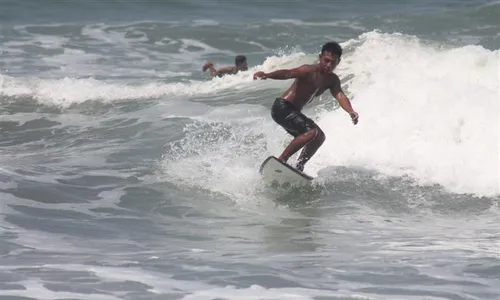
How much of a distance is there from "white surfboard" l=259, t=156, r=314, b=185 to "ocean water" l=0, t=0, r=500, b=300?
13cm

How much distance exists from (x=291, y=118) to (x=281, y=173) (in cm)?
58

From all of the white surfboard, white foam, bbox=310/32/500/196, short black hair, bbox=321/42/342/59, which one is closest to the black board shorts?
the white surfboard

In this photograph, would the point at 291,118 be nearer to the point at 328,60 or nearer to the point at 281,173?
the point at 281,173

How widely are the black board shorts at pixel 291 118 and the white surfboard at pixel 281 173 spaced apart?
37cm

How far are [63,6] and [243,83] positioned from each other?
1241 cm

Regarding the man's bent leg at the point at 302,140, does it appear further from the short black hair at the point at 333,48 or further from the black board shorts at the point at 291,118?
the short black hair at the point at 333,48

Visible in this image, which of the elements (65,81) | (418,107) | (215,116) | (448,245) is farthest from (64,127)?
(448,245)

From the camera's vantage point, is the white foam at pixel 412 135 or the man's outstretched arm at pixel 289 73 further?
the white foam at pixel 412 135

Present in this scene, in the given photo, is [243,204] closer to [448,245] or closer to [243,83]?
[448,245]

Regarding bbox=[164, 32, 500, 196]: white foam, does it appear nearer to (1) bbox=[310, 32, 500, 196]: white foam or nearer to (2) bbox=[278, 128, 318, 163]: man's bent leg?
(1) bbox=[310, 32, 500, 196]: white foam

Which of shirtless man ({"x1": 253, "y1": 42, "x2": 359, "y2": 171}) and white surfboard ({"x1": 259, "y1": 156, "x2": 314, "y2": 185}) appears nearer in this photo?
shirtless man ({"x1": 253, "y1": 42, "x2": 359, "y2": 171})

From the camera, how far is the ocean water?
6613 mm

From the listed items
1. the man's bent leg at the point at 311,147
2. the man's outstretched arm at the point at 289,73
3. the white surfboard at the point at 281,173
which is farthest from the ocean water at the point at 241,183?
the man's outstretched arm at the point at 289,73

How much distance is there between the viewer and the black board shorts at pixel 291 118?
386 inches
